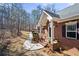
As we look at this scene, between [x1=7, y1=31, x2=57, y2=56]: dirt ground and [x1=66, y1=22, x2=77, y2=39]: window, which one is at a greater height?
[x1=66, y1=22, x2=77, y2=39]: window

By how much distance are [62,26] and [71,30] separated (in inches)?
6.5

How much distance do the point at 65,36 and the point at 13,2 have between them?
1.05 metres

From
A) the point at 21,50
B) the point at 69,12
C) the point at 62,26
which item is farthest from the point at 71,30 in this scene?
the point at 21,50

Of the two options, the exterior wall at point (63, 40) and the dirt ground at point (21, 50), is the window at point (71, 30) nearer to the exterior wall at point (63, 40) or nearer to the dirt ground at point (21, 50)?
the exterior wall at point (63, 40)

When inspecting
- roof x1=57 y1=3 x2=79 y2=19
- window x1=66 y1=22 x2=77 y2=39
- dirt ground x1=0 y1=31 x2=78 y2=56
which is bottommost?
dirt ground x1=0 y1=31 x2=78 y2=56

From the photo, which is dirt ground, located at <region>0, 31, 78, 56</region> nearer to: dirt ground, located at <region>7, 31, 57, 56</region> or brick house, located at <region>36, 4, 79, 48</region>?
dirt ground, located at <region>7, 31, 57, 56</region>

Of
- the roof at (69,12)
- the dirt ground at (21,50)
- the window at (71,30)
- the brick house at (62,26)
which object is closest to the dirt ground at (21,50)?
the dirt ground at (21,50)

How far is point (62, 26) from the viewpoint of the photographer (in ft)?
13.6

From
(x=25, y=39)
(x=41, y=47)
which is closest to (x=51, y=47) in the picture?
(x=41, y=47)

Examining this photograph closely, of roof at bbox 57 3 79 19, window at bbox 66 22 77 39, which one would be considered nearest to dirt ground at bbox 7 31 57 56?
window at bbox 66 22 77 39

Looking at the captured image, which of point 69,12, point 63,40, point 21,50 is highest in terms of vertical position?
point 69,12

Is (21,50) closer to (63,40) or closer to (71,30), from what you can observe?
(63,40)

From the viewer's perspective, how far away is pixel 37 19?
4.14 m

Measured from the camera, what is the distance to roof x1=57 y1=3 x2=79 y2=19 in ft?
13.3
